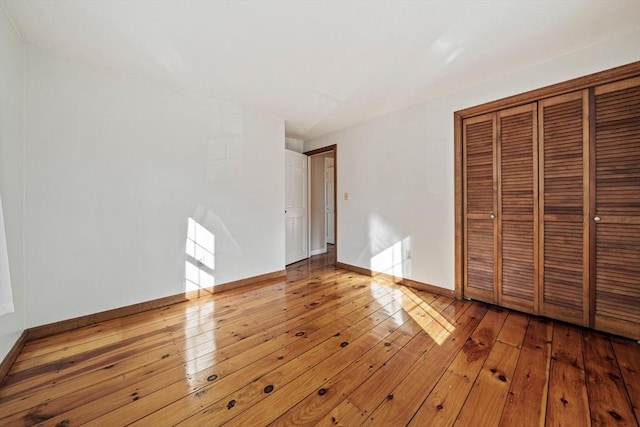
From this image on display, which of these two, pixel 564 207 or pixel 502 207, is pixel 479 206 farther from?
pixel 564 207

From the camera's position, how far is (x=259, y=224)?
351 cm

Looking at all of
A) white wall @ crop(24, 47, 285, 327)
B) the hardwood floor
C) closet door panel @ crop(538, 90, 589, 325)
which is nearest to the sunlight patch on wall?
white wall @ crop(24, 47, 285, 327)

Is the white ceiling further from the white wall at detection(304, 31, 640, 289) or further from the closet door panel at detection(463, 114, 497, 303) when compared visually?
the closet door panel at detection(463, 114, 497, 303)

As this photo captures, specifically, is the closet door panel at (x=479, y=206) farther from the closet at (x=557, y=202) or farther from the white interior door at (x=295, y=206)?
the white interior door at (x=295, y=206)

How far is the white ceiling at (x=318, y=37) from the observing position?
5.30 ft

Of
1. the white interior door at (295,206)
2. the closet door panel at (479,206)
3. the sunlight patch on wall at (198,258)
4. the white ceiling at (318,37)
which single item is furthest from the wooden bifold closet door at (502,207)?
the sunlight patch on wall at (198,258)

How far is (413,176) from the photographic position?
10.5ft

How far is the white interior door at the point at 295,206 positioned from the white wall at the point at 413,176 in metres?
0.84

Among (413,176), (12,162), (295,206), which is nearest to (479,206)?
(413,176)

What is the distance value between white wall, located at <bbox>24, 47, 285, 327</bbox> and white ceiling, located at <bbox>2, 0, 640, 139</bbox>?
0.95 ft

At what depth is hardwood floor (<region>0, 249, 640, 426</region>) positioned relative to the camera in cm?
127

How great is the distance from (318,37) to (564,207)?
2.55 m

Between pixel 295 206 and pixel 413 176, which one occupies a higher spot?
pixel 413 176

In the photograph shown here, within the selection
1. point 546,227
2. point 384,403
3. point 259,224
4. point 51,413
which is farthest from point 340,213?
point 51,413
